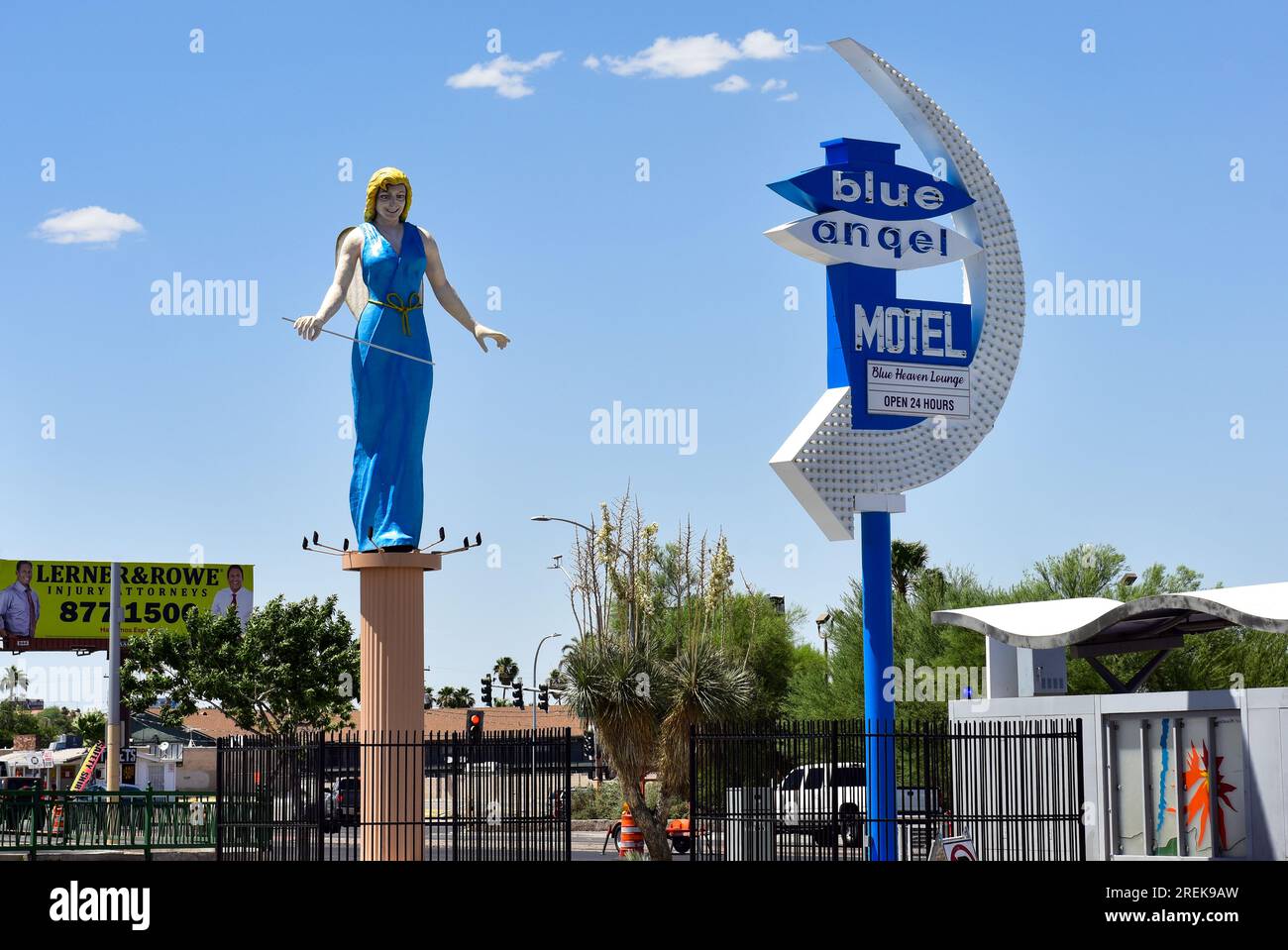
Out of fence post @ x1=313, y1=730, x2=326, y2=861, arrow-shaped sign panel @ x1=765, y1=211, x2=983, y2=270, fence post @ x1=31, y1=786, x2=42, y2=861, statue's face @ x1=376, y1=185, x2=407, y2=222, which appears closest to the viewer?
fence post @ x1=313, y1=730, x2=326, y2=861

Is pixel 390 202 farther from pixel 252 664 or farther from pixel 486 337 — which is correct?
pixel 252 664

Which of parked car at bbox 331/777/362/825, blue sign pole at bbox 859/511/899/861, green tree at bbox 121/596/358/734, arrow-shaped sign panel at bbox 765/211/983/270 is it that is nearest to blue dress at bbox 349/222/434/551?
parked car at bbox 331/777/362/825

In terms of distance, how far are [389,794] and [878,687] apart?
6.85 meters

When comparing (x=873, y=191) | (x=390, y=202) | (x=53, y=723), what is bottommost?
(x=53, y=723)

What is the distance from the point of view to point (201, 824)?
30.3 meters

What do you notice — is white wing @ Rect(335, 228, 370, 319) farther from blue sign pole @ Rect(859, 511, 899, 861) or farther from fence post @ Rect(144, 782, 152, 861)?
fence post @ Rect(144, 782, 152, 861)

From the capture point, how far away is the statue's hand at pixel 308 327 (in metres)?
22.7

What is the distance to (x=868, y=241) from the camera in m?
24.8

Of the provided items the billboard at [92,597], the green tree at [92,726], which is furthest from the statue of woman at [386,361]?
the billboard at [92,597]

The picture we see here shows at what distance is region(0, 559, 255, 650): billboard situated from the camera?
258 ft

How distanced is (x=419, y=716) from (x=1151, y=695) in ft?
32.0

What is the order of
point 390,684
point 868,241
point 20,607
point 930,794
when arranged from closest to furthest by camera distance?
1. point 390,684
2. point 930,794
3. point 868,241
4. point 20,607

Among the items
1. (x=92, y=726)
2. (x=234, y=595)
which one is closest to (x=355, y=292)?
(x=92, y=726)

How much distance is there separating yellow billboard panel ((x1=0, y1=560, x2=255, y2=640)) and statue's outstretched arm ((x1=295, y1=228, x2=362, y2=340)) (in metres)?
58.0
